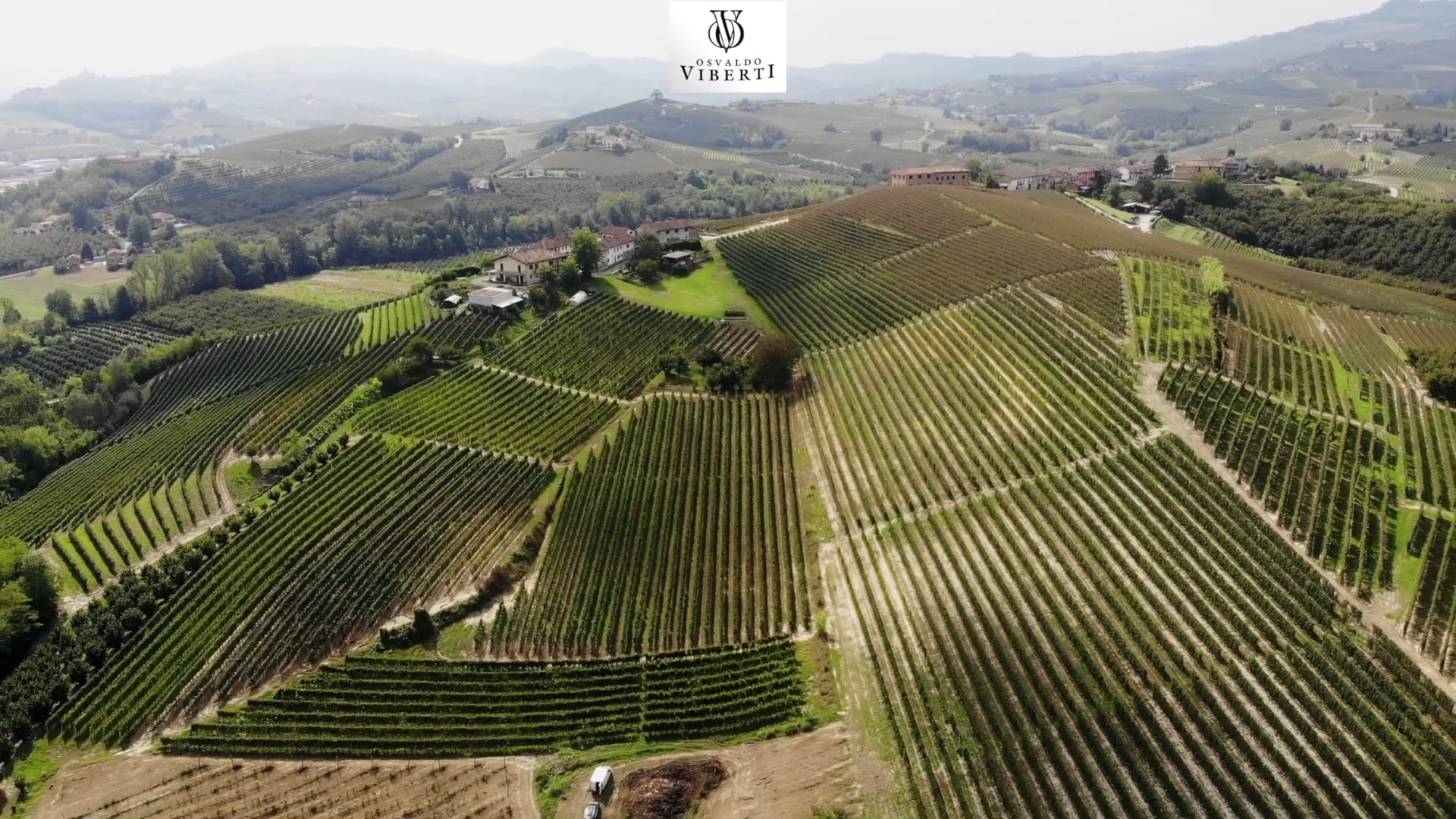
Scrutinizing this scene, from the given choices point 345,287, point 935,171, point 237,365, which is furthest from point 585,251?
point 935,171

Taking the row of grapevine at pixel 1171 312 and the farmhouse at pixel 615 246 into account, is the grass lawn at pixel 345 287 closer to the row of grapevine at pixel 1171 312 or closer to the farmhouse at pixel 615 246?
the farmhouse at pixel 615 246

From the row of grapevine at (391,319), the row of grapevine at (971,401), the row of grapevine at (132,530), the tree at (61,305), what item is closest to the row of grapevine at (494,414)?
the row of grapevine at (132,530)

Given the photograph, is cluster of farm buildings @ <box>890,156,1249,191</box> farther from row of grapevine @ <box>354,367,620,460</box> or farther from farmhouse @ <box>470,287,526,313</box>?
row of grapevine @ <box>354,367,620,460</box>

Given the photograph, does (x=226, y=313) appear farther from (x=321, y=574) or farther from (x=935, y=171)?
(x=935, y=171)

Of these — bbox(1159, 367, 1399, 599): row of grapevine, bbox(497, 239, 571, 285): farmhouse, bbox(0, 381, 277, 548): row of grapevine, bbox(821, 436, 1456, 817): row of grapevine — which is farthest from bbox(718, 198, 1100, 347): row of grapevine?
bbox(0, 381, 277, 548): row of grapevine

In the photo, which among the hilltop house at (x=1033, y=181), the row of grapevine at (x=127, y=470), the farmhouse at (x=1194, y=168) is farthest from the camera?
the hilltop house at (x=1033, y=181)

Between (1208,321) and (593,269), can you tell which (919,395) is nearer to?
(1208,321)

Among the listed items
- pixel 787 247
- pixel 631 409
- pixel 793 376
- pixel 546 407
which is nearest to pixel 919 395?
pixel 793 376
